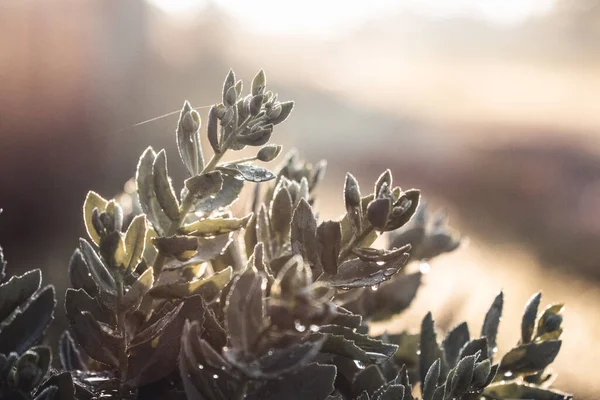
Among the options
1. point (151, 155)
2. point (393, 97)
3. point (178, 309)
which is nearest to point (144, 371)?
point (178, 309)

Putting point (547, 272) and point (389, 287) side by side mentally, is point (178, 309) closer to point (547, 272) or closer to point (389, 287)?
point (389, 287)

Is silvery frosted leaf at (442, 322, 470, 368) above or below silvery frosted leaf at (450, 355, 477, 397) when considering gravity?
below

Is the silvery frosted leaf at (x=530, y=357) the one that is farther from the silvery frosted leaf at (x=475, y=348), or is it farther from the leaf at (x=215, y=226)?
the leaf at (x=215, y=226)

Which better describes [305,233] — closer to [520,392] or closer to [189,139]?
[189,139]

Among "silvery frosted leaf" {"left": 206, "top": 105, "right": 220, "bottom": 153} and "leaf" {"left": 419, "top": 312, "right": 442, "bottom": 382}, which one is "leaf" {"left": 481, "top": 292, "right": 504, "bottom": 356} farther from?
"silvery frosted leaf" {"left": 206, "top": 105, "right": 220, "bottom": 153}

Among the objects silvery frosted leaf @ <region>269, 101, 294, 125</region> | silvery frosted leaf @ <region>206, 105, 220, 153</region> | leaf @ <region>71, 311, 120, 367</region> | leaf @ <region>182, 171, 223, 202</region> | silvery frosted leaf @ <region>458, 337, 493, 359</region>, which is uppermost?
silvery frosted leaf @ <region>269, 101, 294, 125</region>

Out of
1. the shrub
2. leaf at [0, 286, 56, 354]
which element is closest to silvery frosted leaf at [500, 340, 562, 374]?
the shrub

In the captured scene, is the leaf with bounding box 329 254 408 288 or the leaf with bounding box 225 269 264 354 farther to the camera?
the leaf with bounding box 329 254 408 288
